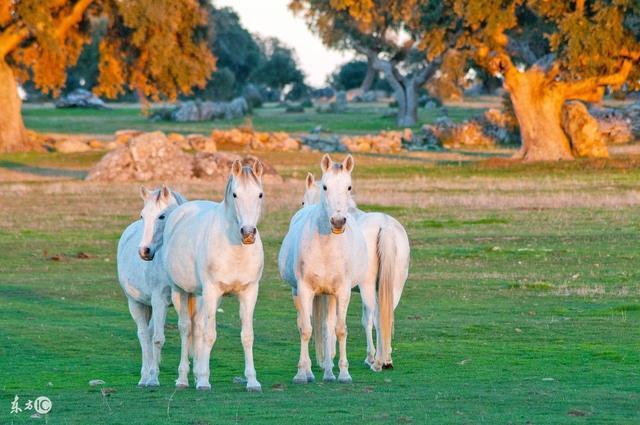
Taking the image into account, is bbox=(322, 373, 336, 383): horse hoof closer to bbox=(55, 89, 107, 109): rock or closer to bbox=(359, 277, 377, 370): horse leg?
bbox=(359, 277, 377, 370): horse leg

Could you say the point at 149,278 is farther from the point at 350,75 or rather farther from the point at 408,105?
the point at 350,75

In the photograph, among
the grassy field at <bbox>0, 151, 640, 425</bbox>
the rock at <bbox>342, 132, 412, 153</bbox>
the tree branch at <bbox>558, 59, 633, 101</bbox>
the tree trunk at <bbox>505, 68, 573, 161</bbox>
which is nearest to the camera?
the grassy field at <bbox>0, 151, 640, 425</bbox>

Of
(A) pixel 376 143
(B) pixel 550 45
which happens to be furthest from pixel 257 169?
(A) pixel 376 143

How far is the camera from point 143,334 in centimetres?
1312

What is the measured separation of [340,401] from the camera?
11.3 meters

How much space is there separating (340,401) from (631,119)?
199ft

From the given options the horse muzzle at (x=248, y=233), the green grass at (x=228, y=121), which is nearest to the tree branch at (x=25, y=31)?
the green grass at (x=228, y=121)

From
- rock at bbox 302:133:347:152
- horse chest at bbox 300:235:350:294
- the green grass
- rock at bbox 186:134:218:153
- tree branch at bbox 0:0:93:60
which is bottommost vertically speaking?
the green grass

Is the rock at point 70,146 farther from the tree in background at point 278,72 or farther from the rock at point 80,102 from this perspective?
the tree in background at point 278,72

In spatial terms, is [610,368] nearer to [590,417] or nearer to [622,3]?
[590,417]

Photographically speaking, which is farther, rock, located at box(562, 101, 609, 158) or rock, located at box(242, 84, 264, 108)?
rock, located at box(242, 84, 264, 108)

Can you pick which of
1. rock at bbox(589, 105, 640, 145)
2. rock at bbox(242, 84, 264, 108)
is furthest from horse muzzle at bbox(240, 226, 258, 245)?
rock at bbox(242, 84, 264, 108)

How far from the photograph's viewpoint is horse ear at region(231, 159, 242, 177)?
11484mm

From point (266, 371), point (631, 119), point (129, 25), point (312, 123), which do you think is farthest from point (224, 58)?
point (266, 371)
